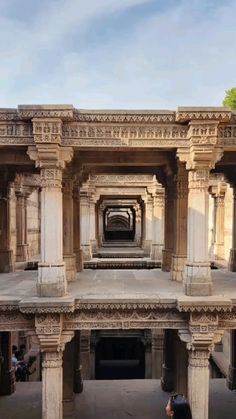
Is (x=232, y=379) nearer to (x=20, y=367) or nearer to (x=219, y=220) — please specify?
(x=20, y=367)

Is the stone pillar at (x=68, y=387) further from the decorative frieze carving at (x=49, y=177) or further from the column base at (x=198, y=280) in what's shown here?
the decorative frieze carving at (x=49, y=177)

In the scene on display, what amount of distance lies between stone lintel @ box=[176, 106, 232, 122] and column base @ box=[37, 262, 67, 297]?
3.23 m

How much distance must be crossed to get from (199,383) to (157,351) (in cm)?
766

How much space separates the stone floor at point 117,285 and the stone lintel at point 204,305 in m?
0.24

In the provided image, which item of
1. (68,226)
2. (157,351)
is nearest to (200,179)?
(68,226)

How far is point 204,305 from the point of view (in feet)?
18.9

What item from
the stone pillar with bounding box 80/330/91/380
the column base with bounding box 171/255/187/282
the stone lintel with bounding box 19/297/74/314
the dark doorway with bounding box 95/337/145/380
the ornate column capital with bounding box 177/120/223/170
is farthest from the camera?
the dark doorway with bounding box 95/337/145/380

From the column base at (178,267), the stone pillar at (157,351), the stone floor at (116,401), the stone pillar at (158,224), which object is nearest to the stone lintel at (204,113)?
the column base at (178,267)

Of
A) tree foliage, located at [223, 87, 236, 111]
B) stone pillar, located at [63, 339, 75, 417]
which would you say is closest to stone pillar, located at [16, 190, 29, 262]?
stone pillar, located at [63, 339, 75, 417]

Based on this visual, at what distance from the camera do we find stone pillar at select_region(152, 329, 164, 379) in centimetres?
1294

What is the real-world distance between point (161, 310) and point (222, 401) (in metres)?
3.82

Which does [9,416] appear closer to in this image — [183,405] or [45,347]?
[45,347]

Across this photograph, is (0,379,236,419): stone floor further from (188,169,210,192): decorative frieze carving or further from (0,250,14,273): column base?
(188,169,210,192): decorative frieze carving

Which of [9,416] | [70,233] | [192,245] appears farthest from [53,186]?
[9,416]
